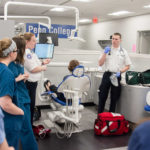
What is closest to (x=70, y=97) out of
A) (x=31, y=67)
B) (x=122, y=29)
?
(x=31, y=67)

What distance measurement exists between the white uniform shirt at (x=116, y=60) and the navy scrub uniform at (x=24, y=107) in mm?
1985

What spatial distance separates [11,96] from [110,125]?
6.89 ft

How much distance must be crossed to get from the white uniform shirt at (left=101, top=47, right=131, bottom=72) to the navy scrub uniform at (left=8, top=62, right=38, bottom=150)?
1985 millimetres

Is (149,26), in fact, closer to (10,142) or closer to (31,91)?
(31,91)

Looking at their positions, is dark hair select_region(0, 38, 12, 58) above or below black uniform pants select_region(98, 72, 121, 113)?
above

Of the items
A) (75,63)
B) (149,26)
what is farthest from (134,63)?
(149,26)

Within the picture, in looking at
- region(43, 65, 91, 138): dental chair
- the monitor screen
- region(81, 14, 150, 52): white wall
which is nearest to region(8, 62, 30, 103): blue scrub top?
region(43, 65, 91, 138): dental chair

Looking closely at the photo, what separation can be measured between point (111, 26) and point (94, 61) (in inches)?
282

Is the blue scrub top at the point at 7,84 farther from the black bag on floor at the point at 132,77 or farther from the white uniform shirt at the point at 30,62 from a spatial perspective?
the black bag on floor at the point at 132,77

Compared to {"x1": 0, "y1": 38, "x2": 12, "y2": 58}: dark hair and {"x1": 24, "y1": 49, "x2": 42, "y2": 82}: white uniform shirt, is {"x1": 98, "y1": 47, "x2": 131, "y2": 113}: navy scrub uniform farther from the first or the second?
{"x1": 0, "y1": 38, "x2": 12, "y2": 58}: dark hair

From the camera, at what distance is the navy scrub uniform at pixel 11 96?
1684 mm

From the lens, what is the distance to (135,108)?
12.2 feet

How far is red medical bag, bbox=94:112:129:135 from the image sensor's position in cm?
348

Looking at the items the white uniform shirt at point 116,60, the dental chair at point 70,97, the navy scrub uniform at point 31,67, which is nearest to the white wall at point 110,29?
the white uniform shirt at point 116,60
